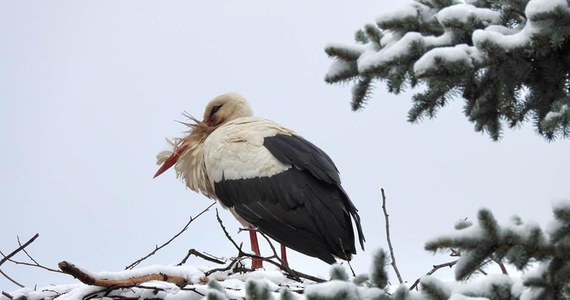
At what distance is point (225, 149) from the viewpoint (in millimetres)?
5766

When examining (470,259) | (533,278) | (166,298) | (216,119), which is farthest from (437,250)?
(216,119)

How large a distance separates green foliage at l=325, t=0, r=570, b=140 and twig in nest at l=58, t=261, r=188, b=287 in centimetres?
137

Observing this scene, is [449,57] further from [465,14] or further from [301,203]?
→ [301,203]

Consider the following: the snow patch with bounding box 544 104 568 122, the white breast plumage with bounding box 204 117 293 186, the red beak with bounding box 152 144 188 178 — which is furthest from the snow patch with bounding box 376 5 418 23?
the red beak with bounding box 152 144 188 178

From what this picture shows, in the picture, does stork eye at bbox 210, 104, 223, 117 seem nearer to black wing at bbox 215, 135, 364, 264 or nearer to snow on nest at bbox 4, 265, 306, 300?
black wing at bbox 215, 135, 364, 264

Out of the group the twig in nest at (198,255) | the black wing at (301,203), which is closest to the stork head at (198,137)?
the black wing at (301,203)

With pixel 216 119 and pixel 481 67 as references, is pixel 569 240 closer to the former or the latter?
pixel 481 67

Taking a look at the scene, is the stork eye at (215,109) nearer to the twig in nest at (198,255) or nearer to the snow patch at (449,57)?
the twig in nest at (198,255)

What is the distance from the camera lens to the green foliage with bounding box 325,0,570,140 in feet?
7.45

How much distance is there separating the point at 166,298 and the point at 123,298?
201 mm

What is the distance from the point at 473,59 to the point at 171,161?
4272 millimetres

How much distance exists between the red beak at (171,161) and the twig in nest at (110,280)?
2.51 m

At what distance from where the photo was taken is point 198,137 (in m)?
6.36

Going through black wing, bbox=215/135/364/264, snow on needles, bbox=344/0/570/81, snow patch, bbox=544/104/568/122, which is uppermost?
black wing, bbox=215/135/364/264
